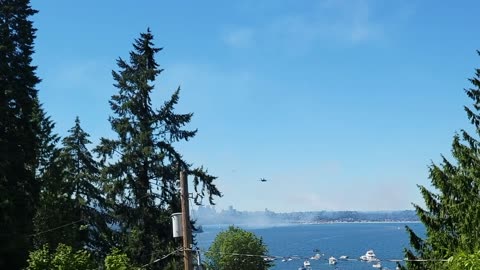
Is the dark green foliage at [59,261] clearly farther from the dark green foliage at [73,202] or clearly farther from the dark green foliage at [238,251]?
the dark green foliage at [238,251]

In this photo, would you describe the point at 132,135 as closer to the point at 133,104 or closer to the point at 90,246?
the point at 133,104

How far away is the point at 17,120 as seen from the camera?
2780 cm

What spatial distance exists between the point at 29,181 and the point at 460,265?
24662 mm

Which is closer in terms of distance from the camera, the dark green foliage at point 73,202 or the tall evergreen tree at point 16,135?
the tall evergreen tree at point 16,135

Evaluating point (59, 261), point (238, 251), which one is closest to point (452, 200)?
point (59, 261)

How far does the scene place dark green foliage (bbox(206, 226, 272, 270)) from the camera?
49.0 meters

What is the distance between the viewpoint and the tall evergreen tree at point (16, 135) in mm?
25328

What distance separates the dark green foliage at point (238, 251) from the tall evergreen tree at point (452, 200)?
28942mm

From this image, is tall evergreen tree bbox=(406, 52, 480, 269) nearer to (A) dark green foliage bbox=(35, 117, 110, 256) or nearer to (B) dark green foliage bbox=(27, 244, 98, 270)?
(B) dark green foliage bbox=(27, 244, 98, 270)

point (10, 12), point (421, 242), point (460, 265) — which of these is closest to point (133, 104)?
point (10, 12)

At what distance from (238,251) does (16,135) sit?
26699 millimetres

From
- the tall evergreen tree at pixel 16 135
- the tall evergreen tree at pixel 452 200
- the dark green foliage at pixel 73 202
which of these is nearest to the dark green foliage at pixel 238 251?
the dark green foliage at pixel 73 202

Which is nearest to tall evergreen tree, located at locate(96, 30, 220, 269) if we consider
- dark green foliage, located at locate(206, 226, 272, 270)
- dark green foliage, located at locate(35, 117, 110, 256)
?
dark green foliage, located at locate(35, 117, 110, 256)

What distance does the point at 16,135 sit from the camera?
Answer: 27.3m
